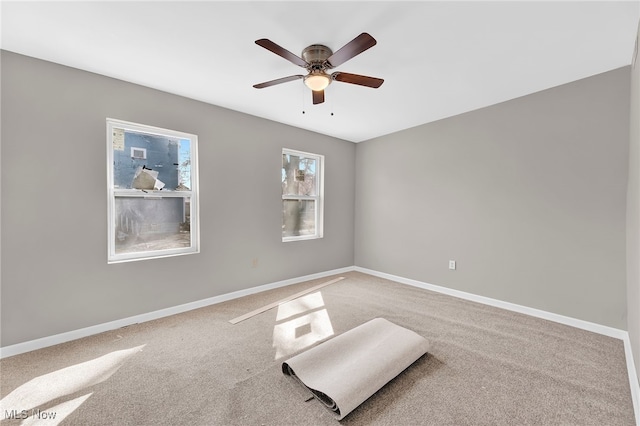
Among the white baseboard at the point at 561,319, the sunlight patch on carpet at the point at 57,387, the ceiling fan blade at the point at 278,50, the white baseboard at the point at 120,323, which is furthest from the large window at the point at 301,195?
the sunlight patch on carpet at the point at 57,387

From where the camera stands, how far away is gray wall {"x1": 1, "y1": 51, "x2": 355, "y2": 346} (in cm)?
224

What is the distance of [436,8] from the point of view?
1.75 meters

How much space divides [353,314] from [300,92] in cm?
264

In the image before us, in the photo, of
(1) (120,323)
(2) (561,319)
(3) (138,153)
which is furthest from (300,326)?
(2) (561,319)

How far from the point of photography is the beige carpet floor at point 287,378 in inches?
62.5

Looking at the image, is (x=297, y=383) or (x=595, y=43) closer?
(x=297, y=383)

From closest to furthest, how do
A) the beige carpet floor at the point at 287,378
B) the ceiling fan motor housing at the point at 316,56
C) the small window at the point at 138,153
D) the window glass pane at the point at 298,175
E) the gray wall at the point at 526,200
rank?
the beige carpet floor at the point at 287,378, the ceiling fan motor housing at the point at 316,56, the gray wall at the point at 526,200, the small window at the point at 138,153, the window glass pane at the point at 298,175

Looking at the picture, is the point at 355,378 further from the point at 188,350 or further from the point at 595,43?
the point at 595,43

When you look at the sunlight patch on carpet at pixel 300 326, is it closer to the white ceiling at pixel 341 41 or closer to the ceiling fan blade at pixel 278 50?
the ceiling fan blade at pixel 278 50

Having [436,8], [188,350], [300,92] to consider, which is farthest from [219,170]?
[436,8]

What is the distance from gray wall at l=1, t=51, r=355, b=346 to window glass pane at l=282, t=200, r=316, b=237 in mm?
674

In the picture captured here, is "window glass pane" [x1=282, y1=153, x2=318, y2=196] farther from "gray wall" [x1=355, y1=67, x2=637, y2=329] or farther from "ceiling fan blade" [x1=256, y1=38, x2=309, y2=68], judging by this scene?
"ceiling fan blade" [x1=256, y1=38, x2=309, y2=68]

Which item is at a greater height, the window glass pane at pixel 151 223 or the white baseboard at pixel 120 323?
the window glass pane at pixel 151 223

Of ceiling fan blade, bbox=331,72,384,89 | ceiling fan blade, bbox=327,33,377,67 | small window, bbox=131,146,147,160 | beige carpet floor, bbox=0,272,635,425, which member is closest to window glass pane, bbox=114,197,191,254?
small window, bbox=131,146,147,160
